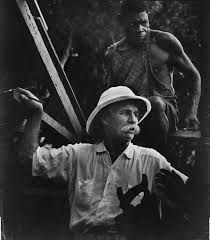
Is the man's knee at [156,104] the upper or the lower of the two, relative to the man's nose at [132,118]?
lower

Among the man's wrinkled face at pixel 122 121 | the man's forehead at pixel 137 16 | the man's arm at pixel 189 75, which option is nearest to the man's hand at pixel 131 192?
the man's wrinkled face at pixel 122 121

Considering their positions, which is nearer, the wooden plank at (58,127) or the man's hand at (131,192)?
the man's hand at (131,192)

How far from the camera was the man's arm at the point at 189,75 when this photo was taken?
2.62m

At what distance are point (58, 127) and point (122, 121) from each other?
49cm

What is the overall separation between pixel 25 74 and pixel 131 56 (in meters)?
0.61

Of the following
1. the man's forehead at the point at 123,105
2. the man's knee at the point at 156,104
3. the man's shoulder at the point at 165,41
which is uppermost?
the man's shoulder at the point at 165,41

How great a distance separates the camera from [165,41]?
2.62m

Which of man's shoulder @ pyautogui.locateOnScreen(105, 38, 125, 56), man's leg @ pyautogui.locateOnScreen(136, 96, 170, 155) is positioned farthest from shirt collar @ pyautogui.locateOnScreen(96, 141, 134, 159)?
man's shoulder @ pyautogui.locateOnScreen(105, 38, 125, 56)

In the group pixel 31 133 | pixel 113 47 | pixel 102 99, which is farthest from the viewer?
pixel 113 47

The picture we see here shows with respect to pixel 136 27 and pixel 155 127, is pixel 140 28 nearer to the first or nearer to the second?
pixel 136 27

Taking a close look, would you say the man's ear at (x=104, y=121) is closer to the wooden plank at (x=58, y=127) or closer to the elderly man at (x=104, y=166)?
the elderly man at (x=104, y=166)

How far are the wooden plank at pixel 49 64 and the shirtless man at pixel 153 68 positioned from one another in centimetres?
26

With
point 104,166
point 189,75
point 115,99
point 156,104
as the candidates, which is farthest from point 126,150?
point 189,75

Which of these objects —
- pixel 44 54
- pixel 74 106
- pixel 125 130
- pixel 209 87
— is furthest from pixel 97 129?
pixel 209 87
